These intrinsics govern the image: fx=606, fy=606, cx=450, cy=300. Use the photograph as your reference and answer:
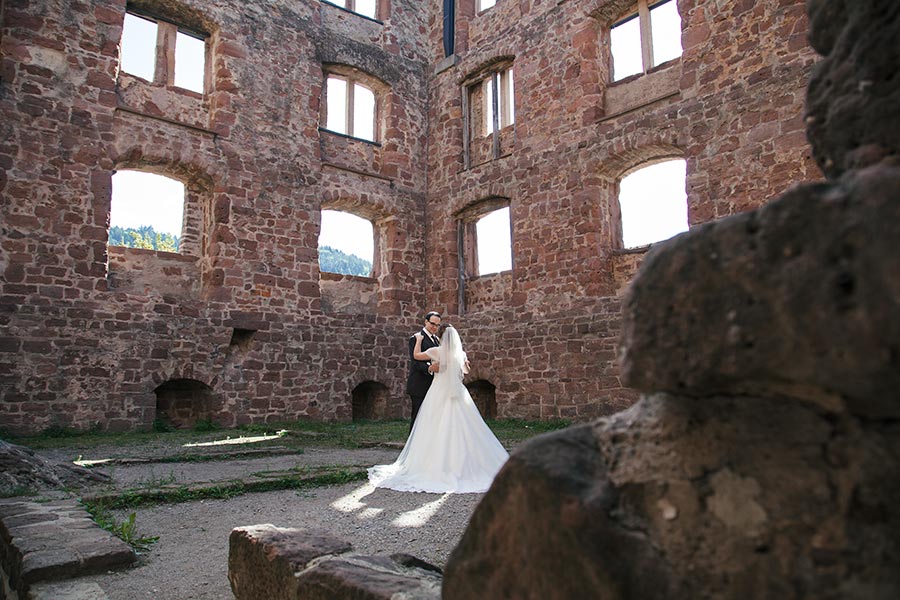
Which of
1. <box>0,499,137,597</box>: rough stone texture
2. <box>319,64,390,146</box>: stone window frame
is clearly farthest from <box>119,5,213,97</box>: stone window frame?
<box>0,499,137,597</box>: rough stone texture

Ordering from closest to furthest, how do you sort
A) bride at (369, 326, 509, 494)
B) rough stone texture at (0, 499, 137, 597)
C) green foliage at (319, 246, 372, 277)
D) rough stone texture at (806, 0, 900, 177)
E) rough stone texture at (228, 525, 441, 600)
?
1. rough stone texture at (806, 0, 900, 177)
2. rough stone texture at (228, 525, 441, 600)
3. rough stone texture at (0, 499, 137, 597)
4. bride at (369, 326, 509, 494)
5. green foliage at (319, 246, 372, 277)

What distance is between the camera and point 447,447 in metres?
5.46

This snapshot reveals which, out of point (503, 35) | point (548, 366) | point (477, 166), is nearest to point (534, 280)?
point (548, 366)

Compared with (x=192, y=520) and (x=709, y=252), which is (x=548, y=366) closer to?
(x=192, y=520)

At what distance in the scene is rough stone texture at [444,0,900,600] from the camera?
836 mm

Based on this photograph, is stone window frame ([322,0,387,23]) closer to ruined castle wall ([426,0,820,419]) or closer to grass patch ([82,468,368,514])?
ruined castle wall ([426,0,820,419])

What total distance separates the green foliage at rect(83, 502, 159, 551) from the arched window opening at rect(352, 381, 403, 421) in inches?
343

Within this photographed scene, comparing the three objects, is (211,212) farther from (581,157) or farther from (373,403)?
(581,157)

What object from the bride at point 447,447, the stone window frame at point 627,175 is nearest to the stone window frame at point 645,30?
the stone window frame at point 627,175

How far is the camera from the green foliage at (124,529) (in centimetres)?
313

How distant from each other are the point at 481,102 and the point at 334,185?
3.73m

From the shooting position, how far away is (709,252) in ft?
3.32

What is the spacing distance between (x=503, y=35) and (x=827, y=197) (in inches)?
494

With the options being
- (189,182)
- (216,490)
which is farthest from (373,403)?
(216,490)
